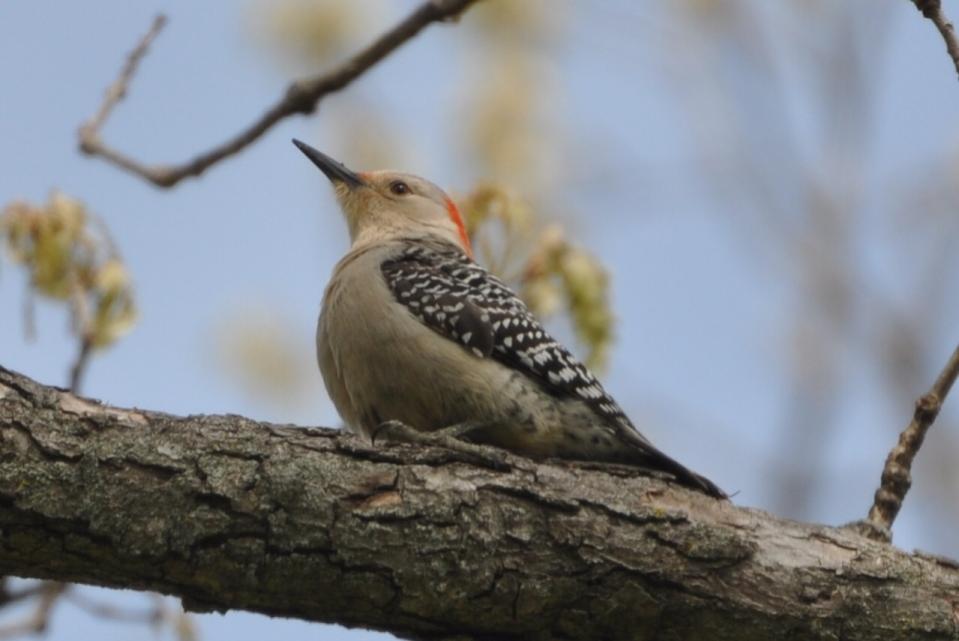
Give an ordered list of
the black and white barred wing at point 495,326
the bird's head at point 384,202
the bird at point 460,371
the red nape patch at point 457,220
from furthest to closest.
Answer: the red nape patch at point 457,220 → the bird's head at point 384,202 → the black and white barred wing at point 495,326 → the bird at point 460,371

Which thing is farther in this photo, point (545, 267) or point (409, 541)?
point (545, 267)

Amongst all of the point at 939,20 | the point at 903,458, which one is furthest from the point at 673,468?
the point at 939,20

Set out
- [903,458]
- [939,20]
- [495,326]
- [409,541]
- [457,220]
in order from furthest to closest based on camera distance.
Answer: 1. [457,220]
2. [495,326]
3. [903,458]
4. [939,20]
5. [409,541]

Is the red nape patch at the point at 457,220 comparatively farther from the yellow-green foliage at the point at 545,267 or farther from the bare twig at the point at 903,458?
the bare twig at the point at 903,458

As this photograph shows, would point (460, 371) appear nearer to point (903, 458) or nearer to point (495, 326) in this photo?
point (495, 326)

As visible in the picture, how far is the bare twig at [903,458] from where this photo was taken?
548 centimetres

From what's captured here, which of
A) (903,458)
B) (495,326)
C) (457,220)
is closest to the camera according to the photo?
(903,458)

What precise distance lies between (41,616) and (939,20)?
4.45m

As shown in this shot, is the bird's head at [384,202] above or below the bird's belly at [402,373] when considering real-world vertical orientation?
above

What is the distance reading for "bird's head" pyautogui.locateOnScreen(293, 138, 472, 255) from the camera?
8852mm

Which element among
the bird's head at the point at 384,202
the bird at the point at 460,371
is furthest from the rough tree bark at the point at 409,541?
the bird's head at the point at 384,202

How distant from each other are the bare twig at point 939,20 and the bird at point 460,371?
6.68ft

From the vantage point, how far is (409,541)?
4.68 metres

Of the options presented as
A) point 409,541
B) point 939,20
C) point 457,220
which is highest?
point 457,220
